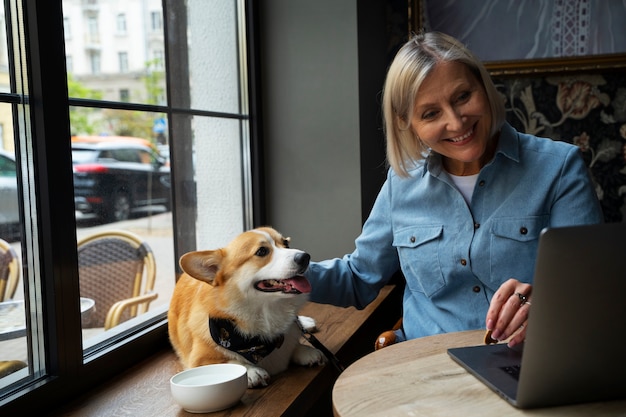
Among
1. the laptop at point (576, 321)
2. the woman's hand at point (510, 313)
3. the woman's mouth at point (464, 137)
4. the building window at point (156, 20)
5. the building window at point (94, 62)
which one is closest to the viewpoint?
the laptop at point (576, 321)

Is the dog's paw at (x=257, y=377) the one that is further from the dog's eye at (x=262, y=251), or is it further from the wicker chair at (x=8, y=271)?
the wicker chair at (x=8, y=271)

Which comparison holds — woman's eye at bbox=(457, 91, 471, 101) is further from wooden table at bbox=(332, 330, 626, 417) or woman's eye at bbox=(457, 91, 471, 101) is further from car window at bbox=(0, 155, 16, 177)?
car window at bbox=(0, 155, 16, 177)

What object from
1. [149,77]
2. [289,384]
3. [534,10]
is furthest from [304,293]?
[534,10]

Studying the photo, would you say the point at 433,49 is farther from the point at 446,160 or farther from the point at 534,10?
the point at 534,10

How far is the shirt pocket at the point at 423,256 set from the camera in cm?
159

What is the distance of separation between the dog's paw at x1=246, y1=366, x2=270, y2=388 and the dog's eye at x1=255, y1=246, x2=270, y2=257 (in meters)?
0.27

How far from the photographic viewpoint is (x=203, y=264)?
4.72 ft

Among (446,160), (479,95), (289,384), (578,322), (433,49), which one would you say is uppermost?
(433,49)

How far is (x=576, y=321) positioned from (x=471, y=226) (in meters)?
0.75

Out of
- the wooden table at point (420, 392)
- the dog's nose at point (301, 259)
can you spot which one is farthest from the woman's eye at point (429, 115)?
the wooden table at point (420, 392)

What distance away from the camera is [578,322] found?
0.81 meters

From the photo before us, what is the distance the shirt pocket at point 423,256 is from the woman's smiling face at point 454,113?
0.21 meters

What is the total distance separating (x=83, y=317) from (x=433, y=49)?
1139 mm

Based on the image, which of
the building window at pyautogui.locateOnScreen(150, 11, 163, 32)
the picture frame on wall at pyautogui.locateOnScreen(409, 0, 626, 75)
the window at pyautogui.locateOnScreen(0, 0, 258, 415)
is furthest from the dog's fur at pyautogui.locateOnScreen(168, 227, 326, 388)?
the picture frame on wall at pyautogui.locateOnScreen(409, 0, 626, 75)
